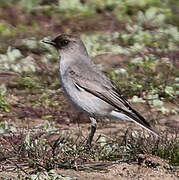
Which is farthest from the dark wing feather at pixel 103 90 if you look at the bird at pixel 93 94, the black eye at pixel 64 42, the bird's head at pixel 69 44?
the black eye at pixel 64 42

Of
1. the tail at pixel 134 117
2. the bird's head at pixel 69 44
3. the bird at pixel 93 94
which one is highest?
the bird's head at pixel 69 44

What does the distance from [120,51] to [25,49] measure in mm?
1964

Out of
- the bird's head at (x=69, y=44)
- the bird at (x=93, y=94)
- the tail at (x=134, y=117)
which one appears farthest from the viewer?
the bird's head at (x=69, y=44)

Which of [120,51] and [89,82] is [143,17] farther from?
[89,82]

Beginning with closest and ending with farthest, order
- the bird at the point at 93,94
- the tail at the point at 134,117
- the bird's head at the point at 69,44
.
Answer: the tail at the point at 134,117 → the bird at the point at 93,94 → the bird's head at the point at 69,44

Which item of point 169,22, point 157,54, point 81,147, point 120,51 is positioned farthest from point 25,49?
point 81,147

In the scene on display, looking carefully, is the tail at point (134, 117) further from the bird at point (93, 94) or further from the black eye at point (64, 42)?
the black eye at point (64, 42)

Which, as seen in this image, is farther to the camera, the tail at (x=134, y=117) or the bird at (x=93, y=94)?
the bird at (x=93, y=94)

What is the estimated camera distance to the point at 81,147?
6578 millimetres

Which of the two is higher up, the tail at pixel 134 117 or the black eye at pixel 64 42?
the black eye at pixel 64 42

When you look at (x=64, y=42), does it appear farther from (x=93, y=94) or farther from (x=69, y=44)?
(x=93, y=94)

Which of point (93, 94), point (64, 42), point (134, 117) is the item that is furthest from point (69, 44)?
point (134, 117)

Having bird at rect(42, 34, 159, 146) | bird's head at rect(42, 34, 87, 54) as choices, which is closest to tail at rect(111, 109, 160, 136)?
bird at rect(42, 34, 159, 146)

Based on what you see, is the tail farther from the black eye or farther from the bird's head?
the black eye
